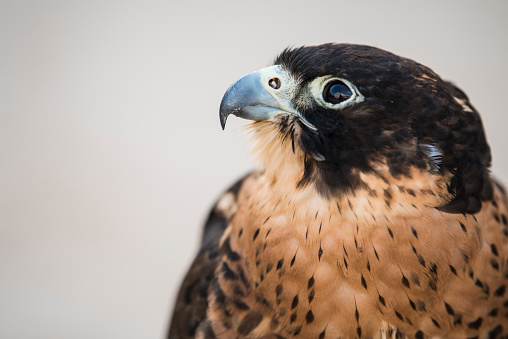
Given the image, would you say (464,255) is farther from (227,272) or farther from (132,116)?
(132,116)

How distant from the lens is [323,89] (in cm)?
206

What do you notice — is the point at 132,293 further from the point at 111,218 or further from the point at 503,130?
the point at 503,130

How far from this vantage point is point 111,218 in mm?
6000

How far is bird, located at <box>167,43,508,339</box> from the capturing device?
2020mm

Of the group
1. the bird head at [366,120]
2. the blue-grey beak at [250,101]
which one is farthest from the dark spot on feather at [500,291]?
the blue-grey beak at [250,101]

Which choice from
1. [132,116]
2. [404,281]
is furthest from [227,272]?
[132,116]

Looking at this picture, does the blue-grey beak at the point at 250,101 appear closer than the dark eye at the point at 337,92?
No

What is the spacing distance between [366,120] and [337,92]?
13 cm

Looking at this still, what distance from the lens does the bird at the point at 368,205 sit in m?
2.02

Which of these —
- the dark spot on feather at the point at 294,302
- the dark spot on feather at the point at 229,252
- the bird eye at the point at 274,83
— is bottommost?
the dark spot on feather at the point at 294,302

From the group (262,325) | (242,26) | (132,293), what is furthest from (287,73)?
(242,26)

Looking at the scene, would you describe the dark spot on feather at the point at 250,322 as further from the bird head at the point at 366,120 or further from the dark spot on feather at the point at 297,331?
the bird head at the point at 366,120

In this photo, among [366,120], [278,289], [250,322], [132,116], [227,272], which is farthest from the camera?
[132,116]

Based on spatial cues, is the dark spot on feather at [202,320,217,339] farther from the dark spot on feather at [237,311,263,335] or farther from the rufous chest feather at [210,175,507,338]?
the rufous chest feather at [210,175,507,338]
